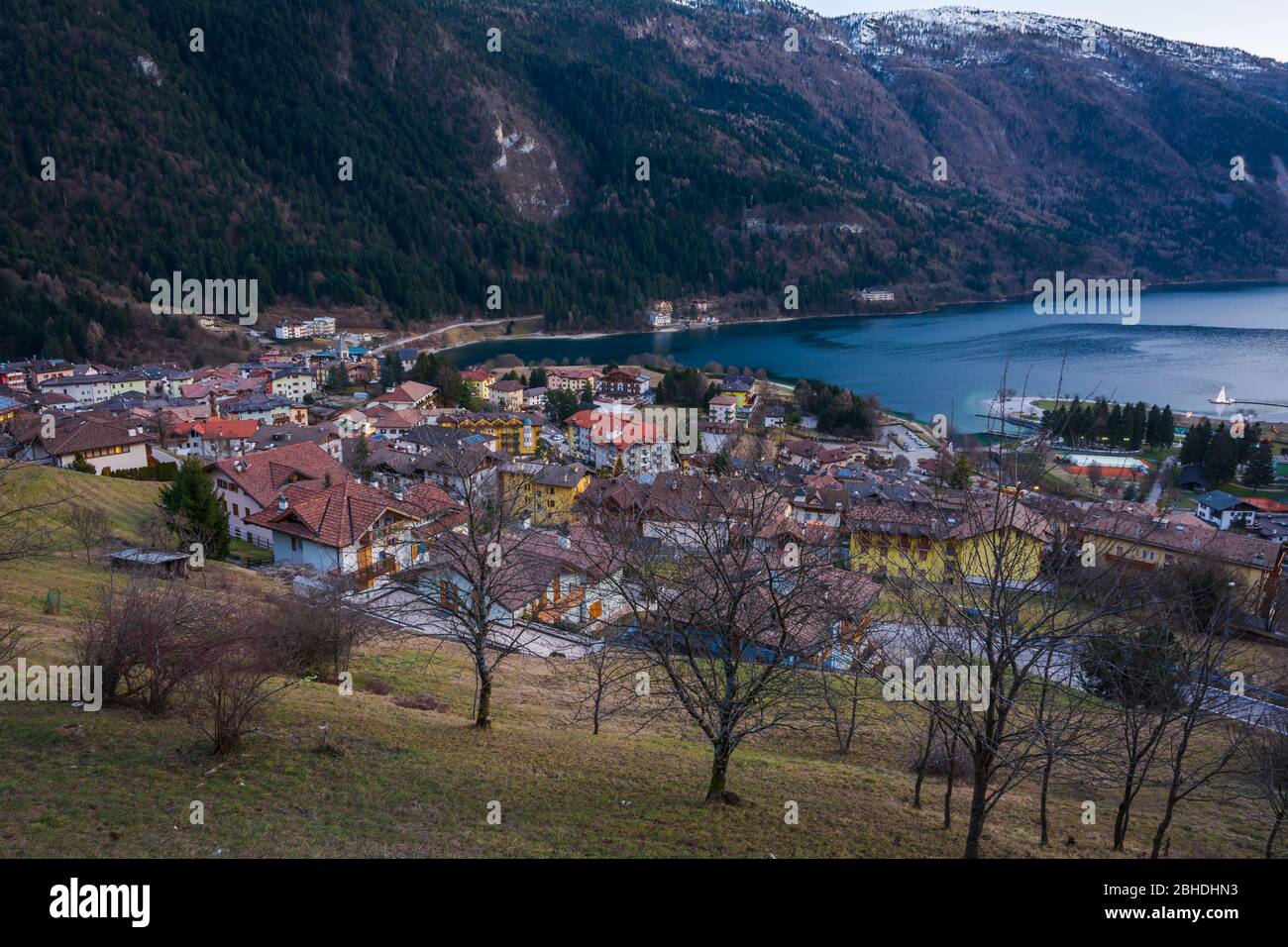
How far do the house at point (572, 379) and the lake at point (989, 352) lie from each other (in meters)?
18.6

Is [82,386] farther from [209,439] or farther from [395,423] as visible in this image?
[395,423]

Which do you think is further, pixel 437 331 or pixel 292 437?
pixel 437 331

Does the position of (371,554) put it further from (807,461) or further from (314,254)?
(314,254)

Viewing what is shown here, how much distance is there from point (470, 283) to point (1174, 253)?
15736 cm

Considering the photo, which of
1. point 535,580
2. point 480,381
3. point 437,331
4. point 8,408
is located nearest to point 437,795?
point 535,580

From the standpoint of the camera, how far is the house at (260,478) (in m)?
22.6

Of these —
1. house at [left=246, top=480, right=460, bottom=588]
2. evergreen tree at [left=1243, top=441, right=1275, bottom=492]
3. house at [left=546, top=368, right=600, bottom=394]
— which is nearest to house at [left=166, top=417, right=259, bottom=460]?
house at [left=246, top=480, right=460, bottom=588]

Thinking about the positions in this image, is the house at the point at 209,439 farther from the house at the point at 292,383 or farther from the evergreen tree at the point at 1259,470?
the evergreen tree at the point at 1259,470

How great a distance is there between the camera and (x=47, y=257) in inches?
2997

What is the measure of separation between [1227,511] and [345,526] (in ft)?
109

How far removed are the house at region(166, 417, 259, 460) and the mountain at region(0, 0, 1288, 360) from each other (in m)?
Answer: 35.2

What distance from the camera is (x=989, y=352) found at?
81.2m

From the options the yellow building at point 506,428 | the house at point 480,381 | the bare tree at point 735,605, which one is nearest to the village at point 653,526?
the bare tree at point 735,605

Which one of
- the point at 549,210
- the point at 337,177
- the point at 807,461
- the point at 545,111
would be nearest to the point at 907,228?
the point at 549,210
